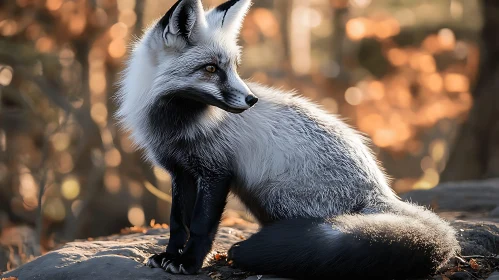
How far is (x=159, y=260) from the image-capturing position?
5066mm

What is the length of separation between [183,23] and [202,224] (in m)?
1.62

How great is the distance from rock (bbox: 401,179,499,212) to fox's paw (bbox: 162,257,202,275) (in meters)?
3.48

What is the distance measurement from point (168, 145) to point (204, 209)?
0.65 m

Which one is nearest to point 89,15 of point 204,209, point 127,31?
point 127,31

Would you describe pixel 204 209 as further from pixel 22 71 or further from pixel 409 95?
pixel 409 95

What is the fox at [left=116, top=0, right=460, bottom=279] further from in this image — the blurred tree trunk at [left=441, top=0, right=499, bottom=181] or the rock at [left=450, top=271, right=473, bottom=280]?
the blurred tree trunk at [left=441, top=0, right=499, bottom=181]

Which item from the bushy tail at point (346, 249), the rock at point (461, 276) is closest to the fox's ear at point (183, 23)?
the bushy tail at point (346, 249)

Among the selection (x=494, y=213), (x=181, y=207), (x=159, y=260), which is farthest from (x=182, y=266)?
(x=494, y=213)

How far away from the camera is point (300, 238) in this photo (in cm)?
465

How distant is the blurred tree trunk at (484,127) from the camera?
44.0 feet

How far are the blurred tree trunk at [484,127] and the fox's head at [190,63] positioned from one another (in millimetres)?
9315

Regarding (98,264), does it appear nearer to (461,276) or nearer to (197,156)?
(197,156)

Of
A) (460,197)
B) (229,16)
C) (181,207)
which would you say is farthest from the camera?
(460,197)

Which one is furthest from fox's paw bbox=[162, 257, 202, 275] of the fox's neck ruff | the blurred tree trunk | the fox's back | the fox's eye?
the blurred tree trunk
